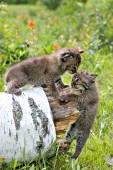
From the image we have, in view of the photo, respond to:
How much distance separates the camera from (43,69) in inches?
216

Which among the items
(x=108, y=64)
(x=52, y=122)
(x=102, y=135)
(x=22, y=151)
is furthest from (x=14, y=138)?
(x=108, y=64)

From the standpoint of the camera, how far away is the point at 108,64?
8.52 m

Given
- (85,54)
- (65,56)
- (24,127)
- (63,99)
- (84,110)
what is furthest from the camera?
(85,54)

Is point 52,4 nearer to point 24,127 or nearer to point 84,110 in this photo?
point 84,110

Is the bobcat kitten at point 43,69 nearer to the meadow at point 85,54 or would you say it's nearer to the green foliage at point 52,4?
the meadow at point 85,54

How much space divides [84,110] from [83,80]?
0.35m

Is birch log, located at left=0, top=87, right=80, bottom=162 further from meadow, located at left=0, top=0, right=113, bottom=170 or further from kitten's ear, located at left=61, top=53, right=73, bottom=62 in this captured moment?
kitten's ear, located at left=61, top=53, right=73, bottom=62

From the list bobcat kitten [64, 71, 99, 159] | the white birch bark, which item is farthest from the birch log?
bobcat kitten [64, 71, 99, 159]

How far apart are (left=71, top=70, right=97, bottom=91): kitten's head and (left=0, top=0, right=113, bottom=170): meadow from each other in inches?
26.7

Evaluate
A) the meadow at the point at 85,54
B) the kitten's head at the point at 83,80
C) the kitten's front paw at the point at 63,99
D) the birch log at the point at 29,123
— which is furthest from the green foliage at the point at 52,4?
the birch log at the point at 29,123

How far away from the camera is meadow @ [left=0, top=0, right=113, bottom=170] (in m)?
4.82

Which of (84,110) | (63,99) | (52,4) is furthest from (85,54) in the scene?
(52,4)

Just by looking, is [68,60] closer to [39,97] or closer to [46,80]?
[46,80]

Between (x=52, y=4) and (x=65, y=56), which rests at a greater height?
(x=52, y=4)
